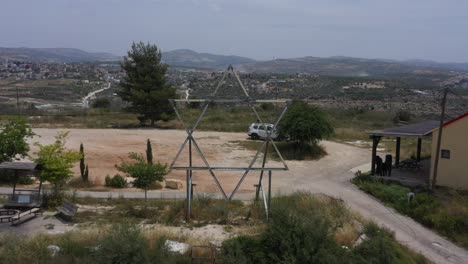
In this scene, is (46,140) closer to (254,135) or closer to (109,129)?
(109,129)

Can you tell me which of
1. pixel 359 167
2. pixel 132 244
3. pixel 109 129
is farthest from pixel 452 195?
pixel 109 129

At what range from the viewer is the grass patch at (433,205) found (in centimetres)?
1909

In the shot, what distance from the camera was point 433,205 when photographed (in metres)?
20.7

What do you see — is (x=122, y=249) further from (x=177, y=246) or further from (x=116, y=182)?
(x=116, y=182)

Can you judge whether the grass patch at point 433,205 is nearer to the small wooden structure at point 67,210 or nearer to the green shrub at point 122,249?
the green shrub at point 122,249

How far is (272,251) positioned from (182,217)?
4940 millimetres

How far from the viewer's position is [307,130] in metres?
33.0

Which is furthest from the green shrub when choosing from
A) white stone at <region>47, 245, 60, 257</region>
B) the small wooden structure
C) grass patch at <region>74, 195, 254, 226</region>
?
the small wooden structure

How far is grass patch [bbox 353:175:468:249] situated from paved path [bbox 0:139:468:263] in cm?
43

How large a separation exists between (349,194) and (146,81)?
26.3m

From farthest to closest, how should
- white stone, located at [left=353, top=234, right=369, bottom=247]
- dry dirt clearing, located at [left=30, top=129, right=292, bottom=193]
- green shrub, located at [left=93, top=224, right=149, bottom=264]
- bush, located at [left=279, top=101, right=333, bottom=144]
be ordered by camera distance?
1. bush, located at [left=279, top=101, right=333, bottom=144]
2. dry dirt clearing, located at [left=30, top=129, right=292, bottom=193]
3. white stone, located at [left=353, top=234, right=369, bottom=247]
4. green shrub, located at [left=93, top=224, right=149, bottom=264]

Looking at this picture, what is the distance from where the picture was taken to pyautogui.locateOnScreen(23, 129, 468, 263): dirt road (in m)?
18.4

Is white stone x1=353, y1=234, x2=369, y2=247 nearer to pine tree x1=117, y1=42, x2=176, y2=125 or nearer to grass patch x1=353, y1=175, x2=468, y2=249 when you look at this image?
grass patch x1=353, y1=175, x2=468, y2=249

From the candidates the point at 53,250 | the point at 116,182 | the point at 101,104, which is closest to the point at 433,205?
the point at 116,182
